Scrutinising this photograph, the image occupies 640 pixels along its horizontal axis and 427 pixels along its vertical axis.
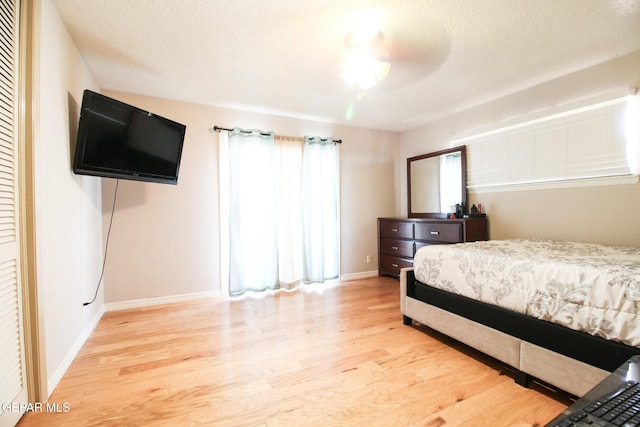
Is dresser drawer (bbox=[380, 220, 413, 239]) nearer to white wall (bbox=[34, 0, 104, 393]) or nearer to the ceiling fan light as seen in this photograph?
the ceiling fan light

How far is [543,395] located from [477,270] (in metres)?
0.74

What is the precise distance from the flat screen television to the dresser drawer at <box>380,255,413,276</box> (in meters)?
3.06

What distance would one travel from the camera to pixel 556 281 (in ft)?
4.94

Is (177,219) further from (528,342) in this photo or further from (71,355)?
(528,342)

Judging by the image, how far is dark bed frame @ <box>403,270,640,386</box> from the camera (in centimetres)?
128

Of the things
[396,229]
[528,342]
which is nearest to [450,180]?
[396,229]

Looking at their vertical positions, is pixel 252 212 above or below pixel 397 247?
above

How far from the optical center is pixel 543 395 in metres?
1.53

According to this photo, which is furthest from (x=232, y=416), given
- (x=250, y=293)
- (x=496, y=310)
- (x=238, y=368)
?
(x=250, y=293)

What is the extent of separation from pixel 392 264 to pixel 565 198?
7.02 feet

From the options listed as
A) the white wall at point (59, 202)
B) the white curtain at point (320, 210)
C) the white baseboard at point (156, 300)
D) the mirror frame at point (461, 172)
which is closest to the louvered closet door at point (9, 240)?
the white wall at point (59, 202)

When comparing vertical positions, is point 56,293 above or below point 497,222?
below

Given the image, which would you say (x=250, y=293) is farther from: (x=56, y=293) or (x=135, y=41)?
(x=135, y=41)

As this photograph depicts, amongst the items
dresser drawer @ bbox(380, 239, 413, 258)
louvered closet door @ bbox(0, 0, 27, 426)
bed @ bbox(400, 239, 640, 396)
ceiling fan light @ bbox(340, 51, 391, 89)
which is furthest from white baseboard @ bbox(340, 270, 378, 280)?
louvered closet door @ bbox(0, 0, 27, 426)
